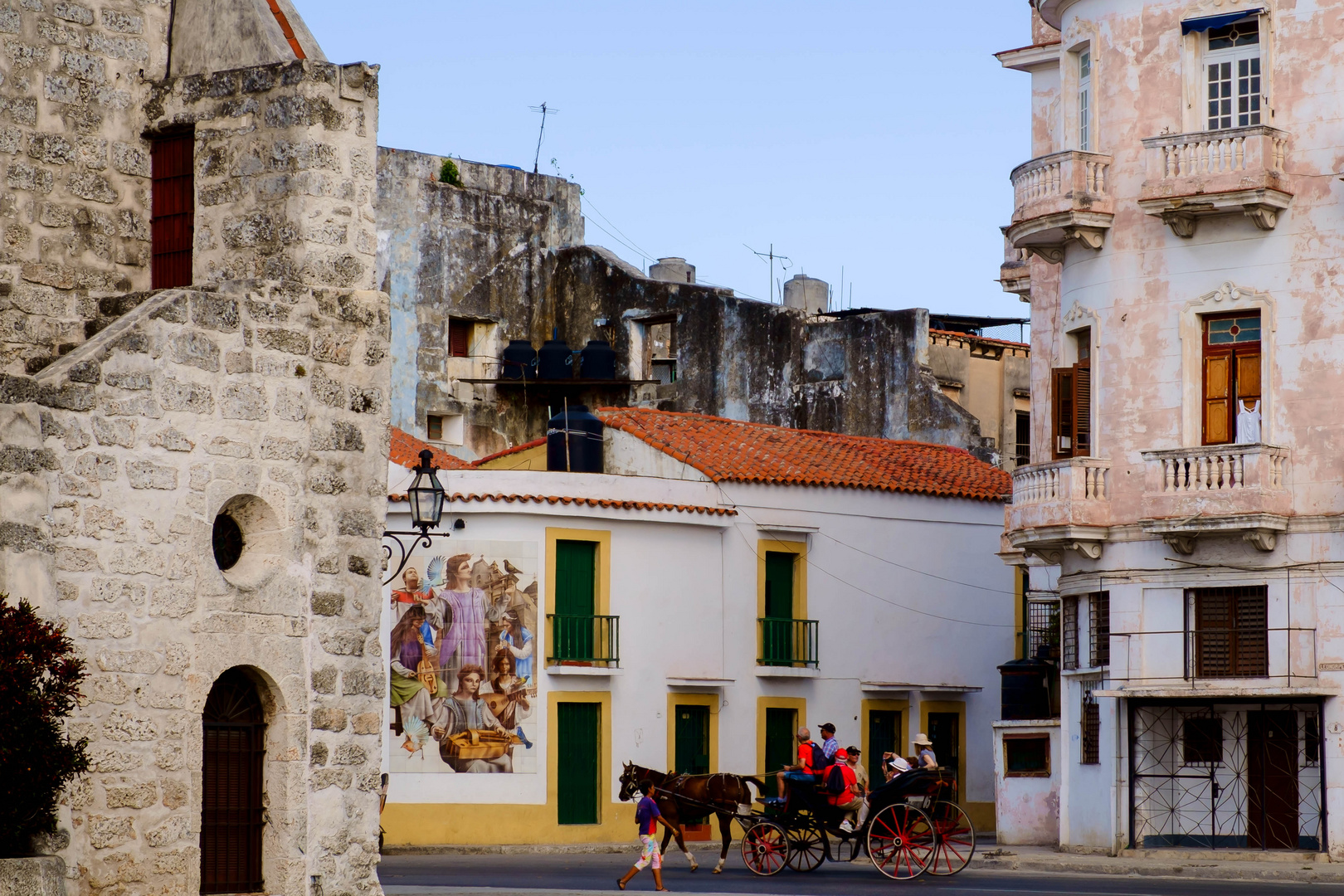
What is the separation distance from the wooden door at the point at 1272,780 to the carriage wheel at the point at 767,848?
19.5 ft

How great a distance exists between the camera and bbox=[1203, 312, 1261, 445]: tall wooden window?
24.5 m

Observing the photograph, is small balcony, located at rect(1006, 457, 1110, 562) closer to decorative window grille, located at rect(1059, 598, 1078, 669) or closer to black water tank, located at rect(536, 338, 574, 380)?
decorative window grille, located at rect(1059, 598, 1078, 669)

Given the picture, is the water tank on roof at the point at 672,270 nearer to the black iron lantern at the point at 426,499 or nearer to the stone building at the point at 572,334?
the stone building at the point at 572,334

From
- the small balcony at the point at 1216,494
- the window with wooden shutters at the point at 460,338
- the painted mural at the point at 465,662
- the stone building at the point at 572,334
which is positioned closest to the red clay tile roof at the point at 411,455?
the painted mural at the point at 465,662

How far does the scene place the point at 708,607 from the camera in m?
32.2

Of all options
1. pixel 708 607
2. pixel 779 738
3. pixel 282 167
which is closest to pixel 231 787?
pixel 282 167

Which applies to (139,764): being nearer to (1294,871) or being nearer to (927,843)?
(927,843)

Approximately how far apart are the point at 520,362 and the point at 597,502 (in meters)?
11.2

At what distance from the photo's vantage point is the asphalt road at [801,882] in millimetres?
19422

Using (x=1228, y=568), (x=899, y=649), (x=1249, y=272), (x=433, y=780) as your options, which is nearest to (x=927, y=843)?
(x=1228, y=568)

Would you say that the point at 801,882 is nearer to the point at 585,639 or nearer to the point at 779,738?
the point at 585,639

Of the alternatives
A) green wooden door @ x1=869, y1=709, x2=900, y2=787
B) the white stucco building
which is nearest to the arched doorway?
the white stucco building

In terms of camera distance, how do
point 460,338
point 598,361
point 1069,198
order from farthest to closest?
point 460,338 → point 598,361 → point 1069,198

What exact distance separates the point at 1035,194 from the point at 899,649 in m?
10.9
